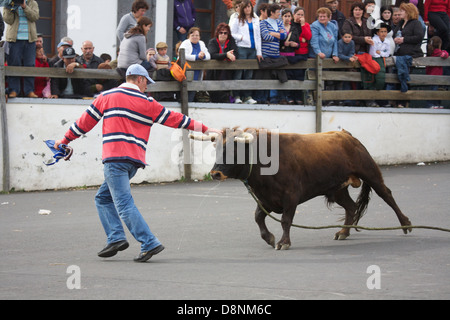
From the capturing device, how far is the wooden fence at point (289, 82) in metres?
15.1

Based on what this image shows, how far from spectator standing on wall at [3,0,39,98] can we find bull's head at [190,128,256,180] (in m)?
6.26

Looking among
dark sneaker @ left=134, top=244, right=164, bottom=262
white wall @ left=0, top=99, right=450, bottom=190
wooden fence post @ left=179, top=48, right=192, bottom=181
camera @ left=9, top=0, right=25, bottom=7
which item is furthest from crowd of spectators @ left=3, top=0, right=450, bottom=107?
dark sneaker @ left=134, top=244, right=164, bottom=262

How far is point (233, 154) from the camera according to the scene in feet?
32.8

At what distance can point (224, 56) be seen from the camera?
55.6 ft

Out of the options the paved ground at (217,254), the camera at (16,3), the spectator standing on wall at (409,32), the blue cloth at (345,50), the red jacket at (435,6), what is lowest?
the paved ground at (217,254)

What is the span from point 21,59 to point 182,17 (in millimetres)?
4421

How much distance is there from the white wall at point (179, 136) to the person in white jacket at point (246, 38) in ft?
1.32

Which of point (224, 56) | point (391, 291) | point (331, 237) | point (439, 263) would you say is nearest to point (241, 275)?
point (391, 291)

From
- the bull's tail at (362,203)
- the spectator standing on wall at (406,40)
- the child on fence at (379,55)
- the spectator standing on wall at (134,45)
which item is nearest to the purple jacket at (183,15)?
the spectator standing on wall at (134,45)

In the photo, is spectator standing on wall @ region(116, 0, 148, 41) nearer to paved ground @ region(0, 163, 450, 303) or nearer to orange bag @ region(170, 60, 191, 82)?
orange bag @ region(170, 60, 191, 82)

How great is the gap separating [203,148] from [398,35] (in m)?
5.05

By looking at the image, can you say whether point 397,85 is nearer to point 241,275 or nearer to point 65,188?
point 65,188

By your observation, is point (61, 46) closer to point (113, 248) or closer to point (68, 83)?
point (68, 83)

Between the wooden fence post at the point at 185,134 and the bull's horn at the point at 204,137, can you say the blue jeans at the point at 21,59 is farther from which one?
the bull's horn at the point at 204,137
